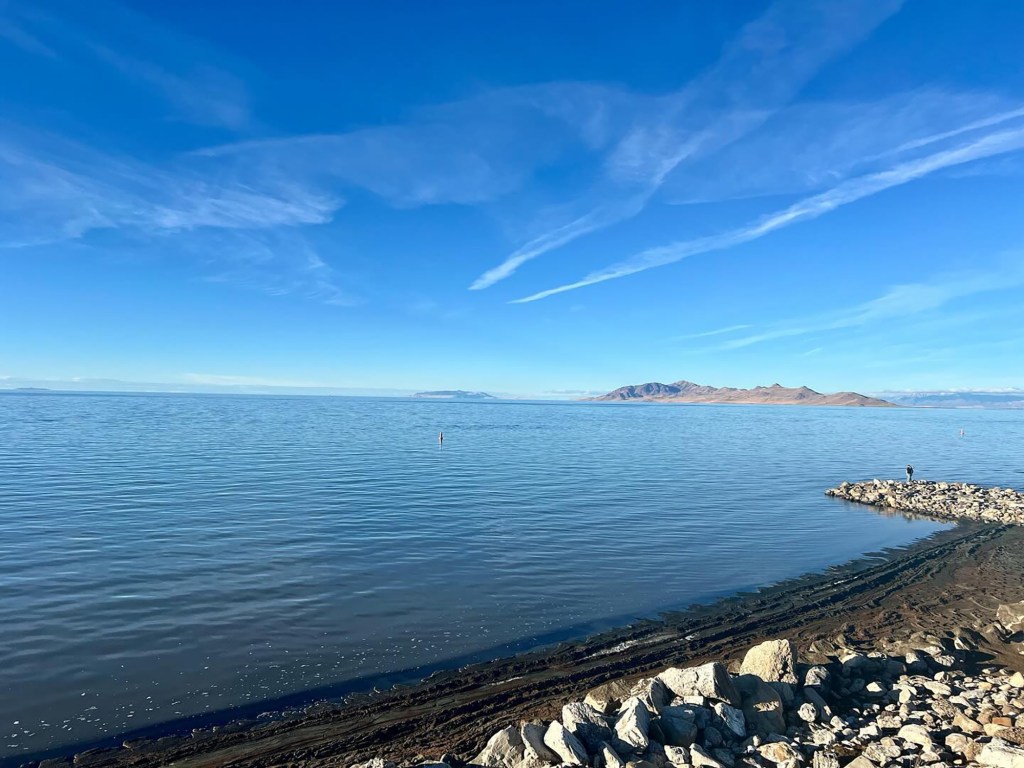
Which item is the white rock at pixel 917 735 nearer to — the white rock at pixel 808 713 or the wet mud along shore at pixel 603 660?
the white rock at pixel 808 713

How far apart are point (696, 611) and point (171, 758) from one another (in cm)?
1419

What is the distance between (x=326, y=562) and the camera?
21422 millimetres

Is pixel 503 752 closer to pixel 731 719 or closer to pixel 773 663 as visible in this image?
pixel 731 719

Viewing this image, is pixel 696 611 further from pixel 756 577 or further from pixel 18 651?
pixel 18 651

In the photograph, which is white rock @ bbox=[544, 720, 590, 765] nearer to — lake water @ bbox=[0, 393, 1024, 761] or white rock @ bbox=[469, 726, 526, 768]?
white rock @ bbox=[469, 726, 526, 768]

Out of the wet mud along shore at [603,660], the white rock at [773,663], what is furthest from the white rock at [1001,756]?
the wet mud along shore at [603,660]

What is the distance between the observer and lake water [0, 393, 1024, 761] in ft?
43.8

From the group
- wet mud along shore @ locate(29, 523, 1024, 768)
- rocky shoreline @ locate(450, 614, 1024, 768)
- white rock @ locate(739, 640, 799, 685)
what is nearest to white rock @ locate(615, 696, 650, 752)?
rocky shoreline @ locate(450, 614, 1024, 768)

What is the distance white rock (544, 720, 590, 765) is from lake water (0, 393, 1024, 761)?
5214mm

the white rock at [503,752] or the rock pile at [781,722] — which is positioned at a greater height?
the rock pile at [781,722]

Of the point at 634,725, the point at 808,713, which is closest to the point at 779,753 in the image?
the point at 808,713

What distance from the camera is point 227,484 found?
1437 inches

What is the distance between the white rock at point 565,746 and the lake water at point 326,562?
521 centimetres

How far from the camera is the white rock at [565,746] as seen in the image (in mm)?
9203
